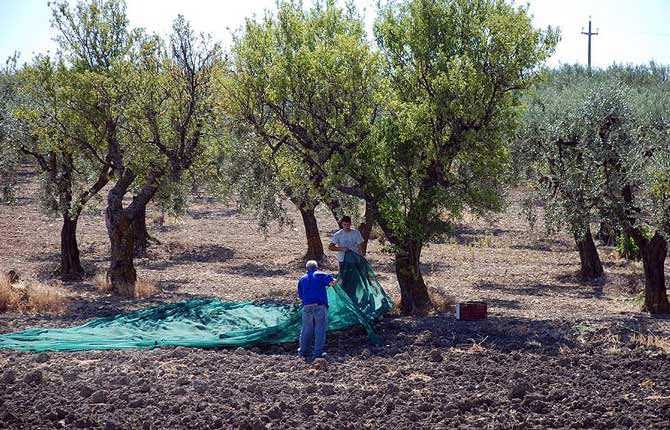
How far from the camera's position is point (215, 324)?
51.1ft

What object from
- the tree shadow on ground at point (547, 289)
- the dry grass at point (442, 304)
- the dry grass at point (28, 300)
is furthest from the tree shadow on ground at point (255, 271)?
the dry grass at point (442, 304)

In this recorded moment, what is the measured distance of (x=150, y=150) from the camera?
794 inches

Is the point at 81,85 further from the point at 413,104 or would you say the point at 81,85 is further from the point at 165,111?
the point at 413,104

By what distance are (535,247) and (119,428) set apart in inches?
1016

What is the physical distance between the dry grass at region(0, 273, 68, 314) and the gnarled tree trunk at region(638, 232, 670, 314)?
39.3ft

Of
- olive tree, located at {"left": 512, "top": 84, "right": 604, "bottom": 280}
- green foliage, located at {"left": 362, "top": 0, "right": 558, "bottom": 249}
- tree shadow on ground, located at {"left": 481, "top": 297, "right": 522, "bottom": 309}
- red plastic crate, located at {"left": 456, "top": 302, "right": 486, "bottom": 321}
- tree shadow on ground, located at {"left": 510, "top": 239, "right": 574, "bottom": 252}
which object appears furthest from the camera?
tree shadow on ground, located at {"left": 510, "top": 239, "right": 574, "bottom": 252}

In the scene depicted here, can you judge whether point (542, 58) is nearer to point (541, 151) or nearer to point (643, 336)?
point (643, 336)

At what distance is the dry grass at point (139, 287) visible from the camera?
20562 mm

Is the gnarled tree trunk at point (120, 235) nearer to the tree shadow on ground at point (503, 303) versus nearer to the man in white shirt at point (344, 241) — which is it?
the man in white shirt at point (344, 241)

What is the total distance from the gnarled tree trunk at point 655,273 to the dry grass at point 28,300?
39.3 ft

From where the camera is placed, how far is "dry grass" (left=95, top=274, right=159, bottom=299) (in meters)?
20.6

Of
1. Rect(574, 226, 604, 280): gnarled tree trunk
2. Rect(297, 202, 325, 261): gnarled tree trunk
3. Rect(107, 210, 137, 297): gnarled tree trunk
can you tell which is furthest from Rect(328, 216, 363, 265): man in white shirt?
Rect(297, 202, 325, 261): gnarled tree trunk

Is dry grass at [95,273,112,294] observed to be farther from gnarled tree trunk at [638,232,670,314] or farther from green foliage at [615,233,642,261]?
green foliage at [615,233,642,261]

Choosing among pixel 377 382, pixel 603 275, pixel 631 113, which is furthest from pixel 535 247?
pixel 377 382
